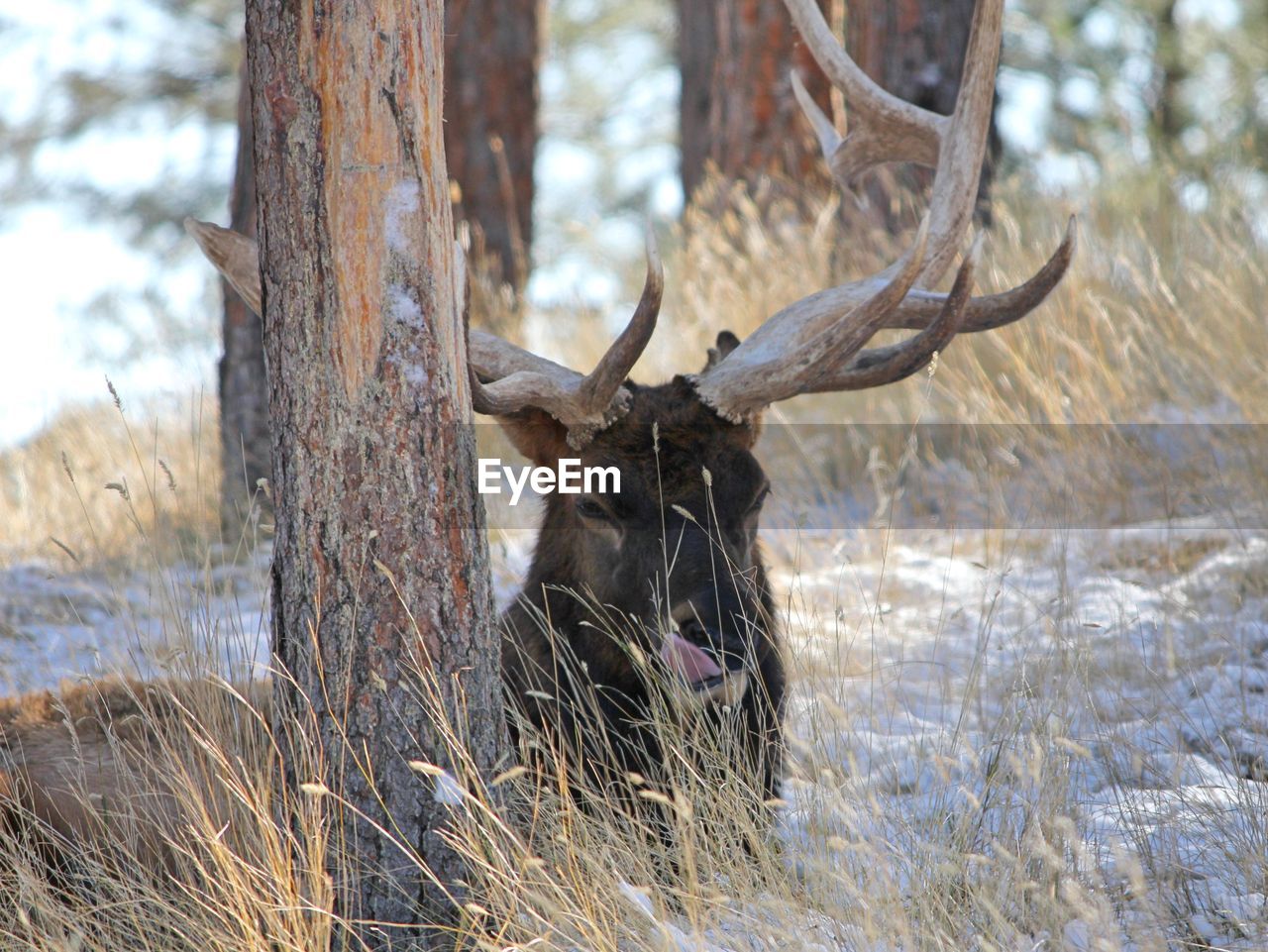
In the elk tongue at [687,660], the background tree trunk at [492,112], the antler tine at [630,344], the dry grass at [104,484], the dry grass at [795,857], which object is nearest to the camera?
the dry grass at [795,857]

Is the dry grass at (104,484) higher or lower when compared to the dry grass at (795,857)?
higher

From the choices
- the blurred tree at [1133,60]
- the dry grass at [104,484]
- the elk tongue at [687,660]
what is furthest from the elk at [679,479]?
the blurred tree at [1133,60]

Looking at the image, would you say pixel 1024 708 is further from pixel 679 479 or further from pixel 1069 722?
pixel 679 479

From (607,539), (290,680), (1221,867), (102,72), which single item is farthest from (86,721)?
(102,72)

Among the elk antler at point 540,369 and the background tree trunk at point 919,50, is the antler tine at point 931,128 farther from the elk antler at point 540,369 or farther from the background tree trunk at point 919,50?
the background tree trunk at point 919,50

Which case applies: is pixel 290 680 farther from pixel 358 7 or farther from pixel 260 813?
pixel 358 7

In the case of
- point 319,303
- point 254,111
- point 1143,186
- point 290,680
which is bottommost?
→ point 290,680

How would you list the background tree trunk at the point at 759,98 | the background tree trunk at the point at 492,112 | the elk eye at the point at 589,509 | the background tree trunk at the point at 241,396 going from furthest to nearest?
the background tree trunk at the point at 492,112 < the background tree trunk at the point at 759,98 < the background tree trunk at the point at 241,396 < the elk eye at the point at 589,509

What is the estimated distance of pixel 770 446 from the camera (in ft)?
27.3

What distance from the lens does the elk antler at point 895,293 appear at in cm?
415

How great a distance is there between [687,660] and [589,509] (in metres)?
0.70

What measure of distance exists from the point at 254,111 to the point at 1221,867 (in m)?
3.06

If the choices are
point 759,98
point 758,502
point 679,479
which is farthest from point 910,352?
point 759,98

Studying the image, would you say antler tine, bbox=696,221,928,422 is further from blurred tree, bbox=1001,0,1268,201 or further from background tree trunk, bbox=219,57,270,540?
blurred tree, bbox=1001,0,1268,201
